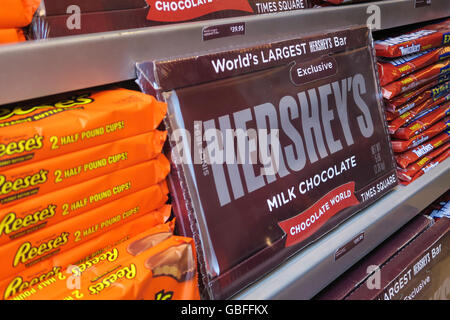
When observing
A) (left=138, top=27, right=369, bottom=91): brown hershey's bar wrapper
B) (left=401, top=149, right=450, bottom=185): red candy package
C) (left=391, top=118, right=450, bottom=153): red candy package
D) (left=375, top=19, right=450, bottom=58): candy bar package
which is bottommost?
(left=401, top=149, right=450, bottom=185): red candy package

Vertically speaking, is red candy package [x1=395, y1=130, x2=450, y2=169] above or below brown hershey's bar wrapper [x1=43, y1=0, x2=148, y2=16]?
below

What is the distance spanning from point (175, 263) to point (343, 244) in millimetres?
388

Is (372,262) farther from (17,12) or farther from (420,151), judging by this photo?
(17,12)

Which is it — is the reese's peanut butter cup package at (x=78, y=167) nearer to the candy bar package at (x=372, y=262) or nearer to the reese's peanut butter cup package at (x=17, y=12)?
the reese's peanut butter cup package at (x=17, y=12)

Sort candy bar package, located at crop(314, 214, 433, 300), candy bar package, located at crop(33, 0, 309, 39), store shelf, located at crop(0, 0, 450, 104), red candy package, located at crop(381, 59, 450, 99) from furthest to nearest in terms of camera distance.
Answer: red candy package, located at crop(381, 59, 450, 99)
candy bar package, located at crop(314, 214, 433, 300)
candy bar package, located at crop(33, 0, 309, 39)
store shelf, located at crop(0, 0, 450, 104)

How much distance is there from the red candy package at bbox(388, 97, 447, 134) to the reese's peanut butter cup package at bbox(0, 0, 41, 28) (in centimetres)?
91

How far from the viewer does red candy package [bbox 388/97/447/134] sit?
1.14 metres

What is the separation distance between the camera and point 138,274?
1.92ft

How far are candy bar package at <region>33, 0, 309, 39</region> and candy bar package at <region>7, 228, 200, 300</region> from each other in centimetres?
34

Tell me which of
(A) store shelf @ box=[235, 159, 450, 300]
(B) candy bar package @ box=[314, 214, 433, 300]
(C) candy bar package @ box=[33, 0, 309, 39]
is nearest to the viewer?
(C) candy bar package @ box=[33, 0, 309, 39]

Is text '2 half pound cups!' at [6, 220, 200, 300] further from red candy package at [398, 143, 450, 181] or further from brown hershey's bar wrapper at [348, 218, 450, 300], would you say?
red candy package at [398, 143, 450, 181]

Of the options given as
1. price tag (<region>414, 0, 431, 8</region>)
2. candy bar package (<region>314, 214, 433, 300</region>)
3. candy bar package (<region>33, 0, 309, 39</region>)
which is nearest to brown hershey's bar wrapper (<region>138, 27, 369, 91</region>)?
candy bar package (<region>33, 0, 309, 39</region>)

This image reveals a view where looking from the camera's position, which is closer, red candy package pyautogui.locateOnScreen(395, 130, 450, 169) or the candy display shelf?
the candy display shelf

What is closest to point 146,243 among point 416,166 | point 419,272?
point 419,272
